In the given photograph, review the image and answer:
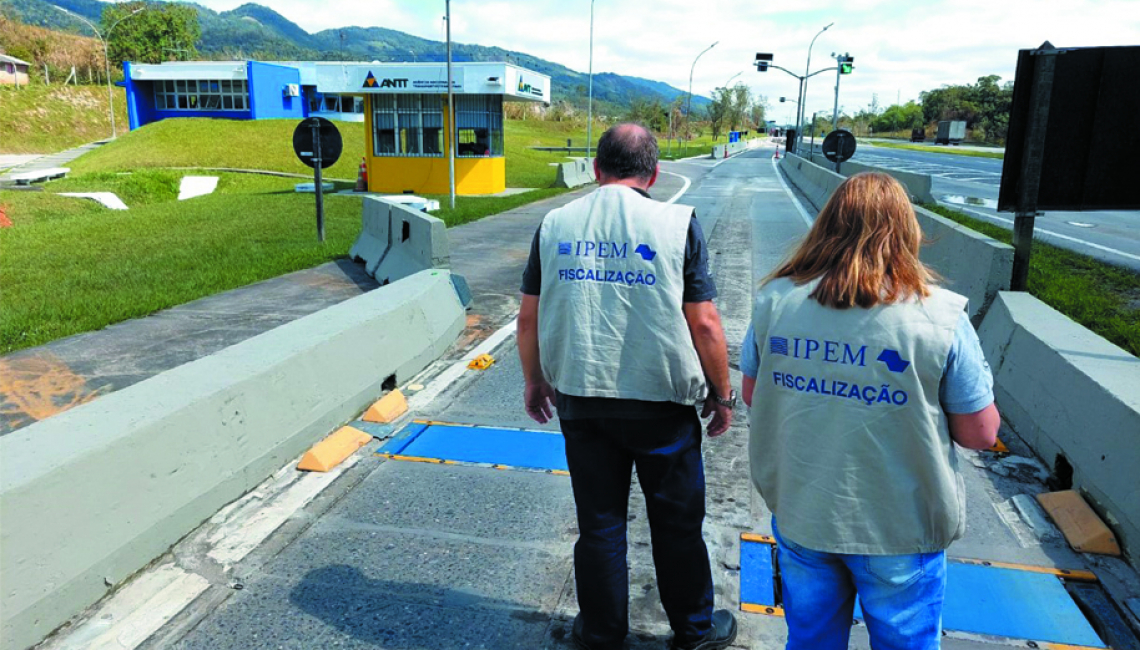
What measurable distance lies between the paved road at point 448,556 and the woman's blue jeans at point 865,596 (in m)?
0.83

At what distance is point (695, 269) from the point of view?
9.35ft

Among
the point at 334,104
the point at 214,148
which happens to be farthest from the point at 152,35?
the point at 214,148

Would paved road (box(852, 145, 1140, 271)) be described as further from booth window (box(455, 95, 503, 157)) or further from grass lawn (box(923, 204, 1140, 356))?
booth window (box(455, 95, 503, 157))

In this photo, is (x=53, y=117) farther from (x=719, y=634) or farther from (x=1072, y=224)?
(x=719, y=634)

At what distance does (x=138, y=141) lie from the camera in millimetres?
47562

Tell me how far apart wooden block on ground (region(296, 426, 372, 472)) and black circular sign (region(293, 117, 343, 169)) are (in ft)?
31.8

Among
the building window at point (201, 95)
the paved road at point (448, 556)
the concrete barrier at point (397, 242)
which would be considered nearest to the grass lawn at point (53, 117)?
the building window at point (201, 95)

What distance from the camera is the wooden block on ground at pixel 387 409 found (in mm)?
5641

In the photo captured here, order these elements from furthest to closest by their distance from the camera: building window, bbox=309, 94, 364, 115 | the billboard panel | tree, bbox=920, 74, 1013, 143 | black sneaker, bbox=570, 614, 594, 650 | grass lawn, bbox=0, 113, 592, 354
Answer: tree, bbox=920, 74, 1013, 143
building window, bbox=309, 94, 364, 115
grass lawn, bbox=0, 113, 592, 354
the billboard panel
black sneaker, bbox=570, 614, 594, 650

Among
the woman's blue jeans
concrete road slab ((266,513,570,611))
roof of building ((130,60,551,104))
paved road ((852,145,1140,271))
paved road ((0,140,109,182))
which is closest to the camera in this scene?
the woman's blue jeans

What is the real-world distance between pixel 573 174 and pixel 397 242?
20.7 metres

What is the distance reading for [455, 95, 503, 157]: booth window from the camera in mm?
26500

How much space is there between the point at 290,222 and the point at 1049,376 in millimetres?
15435

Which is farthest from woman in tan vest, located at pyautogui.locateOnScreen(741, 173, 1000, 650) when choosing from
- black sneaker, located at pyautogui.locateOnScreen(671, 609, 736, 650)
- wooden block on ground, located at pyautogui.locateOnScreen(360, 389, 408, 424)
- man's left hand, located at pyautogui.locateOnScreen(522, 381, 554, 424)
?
wooden block on ground, located at pyautogui.locateOnScreen(360, 389, 408, 424)
